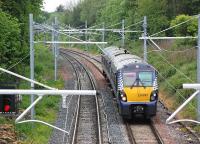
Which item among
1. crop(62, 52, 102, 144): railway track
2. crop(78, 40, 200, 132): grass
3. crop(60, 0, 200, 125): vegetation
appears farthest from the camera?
crop(60, 0, 200, 125): vegetation

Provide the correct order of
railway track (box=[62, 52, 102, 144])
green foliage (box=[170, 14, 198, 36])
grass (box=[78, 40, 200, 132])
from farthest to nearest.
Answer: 1. green foliage (box=[170, 14, 198, 36])
2. grass (box=[78, 40, 200, 132])
3. railway track (box=[62, 52, 102, 144])

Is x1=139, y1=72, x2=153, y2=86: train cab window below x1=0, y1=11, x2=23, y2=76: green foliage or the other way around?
below

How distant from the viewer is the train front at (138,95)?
24547mm

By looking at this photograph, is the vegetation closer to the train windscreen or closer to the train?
the train

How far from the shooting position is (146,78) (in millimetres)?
25156

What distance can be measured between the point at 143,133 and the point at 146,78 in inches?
123

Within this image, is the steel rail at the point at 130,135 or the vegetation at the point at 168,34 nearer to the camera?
the steel rail at the point at 130,135

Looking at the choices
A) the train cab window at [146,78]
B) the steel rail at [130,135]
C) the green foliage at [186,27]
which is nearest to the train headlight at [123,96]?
the train cab window at [146,78]

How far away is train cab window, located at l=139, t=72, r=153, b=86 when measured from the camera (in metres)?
25.0

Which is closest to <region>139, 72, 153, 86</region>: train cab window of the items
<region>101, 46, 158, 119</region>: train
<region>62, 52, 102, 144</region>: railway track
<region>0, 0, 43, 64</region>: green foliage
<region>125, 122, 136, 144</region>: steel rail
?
<region>101, 46, 158, 119</region>: train

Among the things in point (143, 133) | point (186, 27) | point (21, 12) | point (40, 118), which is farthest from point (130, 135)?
point (186, 27)

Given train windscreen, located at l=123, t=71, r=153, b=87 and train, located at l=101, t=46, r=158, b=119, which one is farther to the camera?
train windscreen, located at l=123, t=71, r=153, b=87

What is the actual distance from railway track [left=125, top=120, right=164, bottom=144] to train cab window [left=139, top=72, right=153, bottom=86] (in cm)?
202

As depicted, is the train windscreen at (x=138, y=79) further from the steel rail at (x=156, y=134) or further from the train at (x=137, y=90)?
the steel rail at (x=156, y=134)
